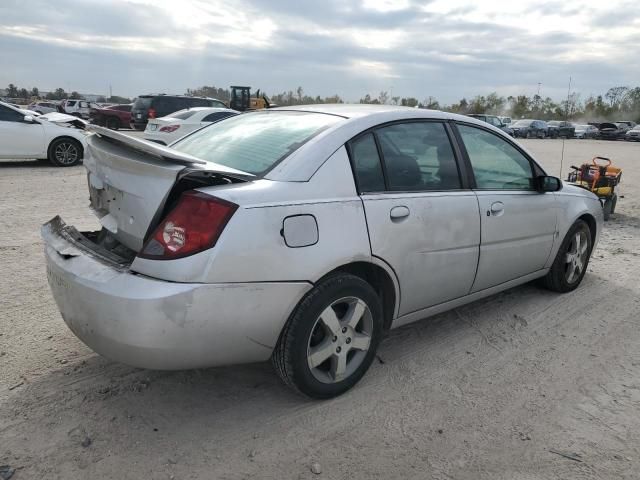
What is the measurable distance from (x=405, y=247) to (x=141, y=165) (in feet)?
4.94

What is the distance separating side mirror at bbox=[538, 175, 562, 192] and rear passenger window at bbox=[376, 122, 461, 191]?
1.03 metres

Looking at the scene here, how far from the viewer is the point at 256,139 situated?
3156mm

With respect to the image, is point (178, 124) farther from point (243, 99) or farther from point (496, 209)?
point (243, 99)

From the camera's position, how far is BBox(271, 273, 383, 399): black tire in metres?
2.61

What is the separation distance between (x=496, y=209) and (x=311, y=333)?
69.0 inches

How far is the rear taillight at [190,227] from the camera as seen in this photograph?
233 centimetres

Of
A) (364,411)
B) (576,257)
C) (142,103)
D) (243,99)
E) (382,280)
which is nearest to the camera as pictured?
(364,411)

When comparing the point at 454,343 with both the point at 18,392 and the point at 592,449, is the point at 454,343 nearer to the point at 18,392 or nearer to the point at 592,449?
the point at 592,449

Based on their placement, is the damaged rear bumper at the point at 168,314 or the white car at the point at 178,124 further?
the white car at the point at 178,124

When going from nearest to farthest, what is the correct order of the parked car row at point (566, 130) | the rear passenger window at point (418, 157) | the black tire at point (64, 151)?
the rear passenger window at point (418, 157) < the black tire at point (64, 151) < the parked car row at point (566, 130)

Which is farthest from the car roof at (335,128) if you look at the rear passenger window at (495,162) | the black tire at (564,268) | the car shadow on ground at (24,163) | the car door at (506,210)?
the car shadow on ground at (24,163)

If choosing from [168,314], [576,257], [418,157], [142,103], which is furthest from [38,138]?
[576,257]

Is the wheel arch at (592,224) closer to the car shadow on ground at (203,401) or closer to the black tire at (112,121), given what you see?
the car shadow on ground at (203,401)

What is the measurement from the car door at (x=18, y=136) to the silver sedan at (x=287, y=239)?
9.30 meters
